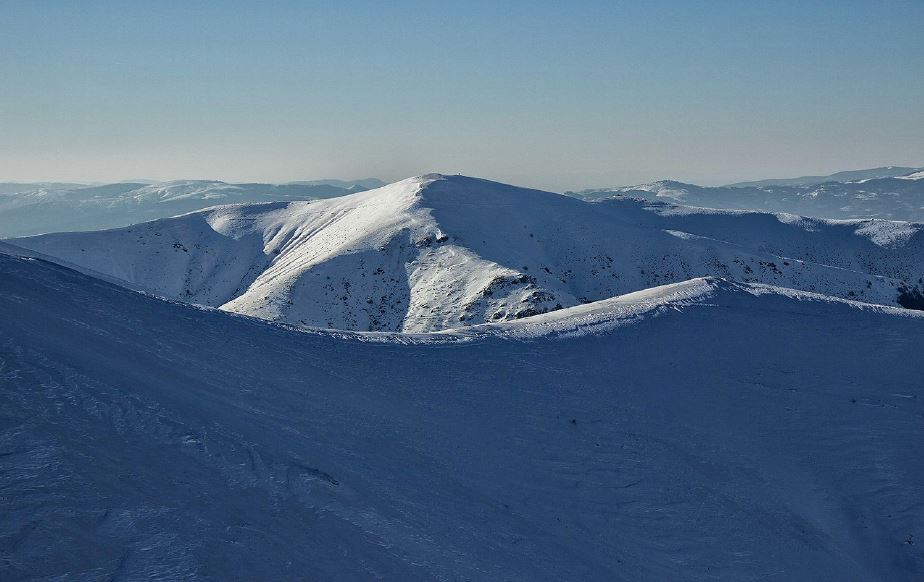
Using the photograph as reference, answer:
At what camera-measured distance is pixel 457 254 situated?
7381cm

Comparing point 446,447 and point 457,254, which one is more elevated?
point 457,254

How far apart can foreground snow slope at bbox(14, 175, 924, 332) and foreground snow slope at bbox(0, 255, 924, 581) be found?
2888cm

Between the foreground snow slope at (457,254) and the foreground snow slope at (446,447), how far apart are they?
28.9 metres

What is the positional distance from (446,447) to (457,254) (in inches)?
2132

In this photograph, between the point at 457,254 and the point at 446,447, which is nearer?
the point at 446,447

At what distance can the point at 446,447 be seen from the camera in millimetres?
20422

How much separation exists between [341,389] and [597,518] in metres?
9.43

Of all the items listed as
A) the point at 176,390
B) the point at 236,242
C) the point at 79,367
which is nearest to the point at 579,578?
the point at 176,390

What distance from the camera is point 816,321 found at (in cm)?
3195

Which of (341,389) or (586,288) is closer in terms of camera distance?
(341,389)

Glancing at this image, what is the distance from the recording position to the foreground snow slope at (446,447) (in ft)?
45.3

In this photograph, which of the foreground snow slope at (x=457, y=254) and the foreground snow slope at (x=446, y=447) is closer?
the foreground snow slope at (x=446, y=447)

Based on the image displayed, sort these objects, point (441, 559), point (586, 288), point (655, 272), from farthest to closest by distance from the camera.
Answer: point (655, 272) → point (586, 288) → point (441, 559)

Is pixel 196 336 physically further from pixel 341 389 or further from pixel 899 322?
pixel 899 322
